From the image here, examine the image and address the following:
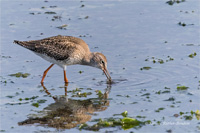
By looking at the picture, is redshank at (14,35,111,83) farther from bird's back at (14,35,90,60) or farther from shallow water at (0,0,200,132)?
shallow water at (0,0,200,132)

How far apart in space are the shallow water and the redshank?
45 centimetres

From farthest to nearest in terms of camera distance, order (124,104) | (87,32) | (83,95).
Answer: (87,32), (83,95), (124,104)

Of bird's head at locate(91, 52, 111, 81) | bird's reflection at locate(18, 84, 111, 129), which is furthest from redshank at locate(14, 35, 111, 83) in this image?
bird's reflection at locate(18, 84, 111, 129)

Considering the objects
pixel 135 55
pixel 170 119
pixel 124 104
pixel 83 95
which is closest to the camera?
pixel 170 119

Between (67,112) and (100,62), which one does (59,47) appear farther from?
(67,112)

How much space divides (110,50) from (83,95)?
397 cm

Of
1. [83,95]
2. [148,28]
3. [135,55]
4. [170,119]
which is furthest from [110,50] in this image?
[170,119]

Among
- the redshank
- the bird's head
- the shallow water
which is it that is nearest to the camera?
the shallow water

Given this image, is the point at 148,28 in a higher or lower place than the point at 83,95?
higher

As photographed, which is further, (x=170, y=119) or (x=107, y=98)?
(x=107, y=98)

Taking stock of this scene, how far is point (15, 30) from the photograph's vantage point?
1962 centimetres

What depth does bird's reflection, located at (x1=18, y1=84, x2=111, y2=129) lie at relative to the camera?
11.9 m

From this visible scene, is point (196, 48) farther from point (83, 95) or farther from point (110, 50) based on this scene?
point (83, 95)

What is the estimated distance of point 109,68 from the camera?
16.1m
